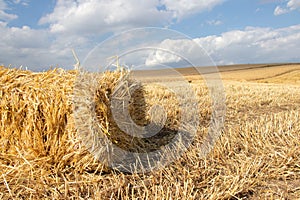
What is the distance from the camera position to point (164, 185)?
9.59ft

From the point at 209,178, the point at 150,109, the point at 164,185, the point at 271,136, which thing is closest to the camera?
the point at 164,185

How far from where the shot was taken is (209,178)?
10.3 feet

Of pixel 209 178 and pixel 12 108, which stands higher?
pixel 12 108

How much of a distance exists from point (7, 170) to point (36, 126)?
620 mm

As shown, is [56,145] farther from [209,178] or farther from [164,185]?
[209,178]

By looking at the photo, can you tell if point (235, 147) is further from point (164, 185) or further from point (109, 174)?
point (109, 174)

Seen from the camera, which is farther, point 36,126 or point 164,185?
point 36,126

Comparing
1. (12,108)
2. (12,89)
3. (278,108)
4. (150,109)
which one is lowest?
(278,108)

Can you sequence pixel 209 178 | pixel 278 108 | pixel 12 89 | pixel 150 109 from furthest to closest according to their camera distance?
pixel 278 108, pixel 150 109, pixel 12 89, pixel 209 178

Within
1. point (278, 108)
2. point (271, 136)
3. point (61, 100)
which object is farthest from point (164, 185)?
point (278, 108)

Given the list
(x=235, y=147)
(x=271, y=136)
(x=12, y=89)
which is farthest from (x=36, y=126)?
(x=271, y=136)

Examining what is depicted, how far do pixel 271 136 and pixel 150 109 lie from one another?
2529mm

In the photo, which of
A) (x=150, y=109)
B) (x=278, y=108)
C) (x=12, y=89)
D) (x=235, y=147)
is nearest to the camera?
(x=12, y=89)

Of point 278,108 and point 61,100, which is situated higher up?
point 61,100
